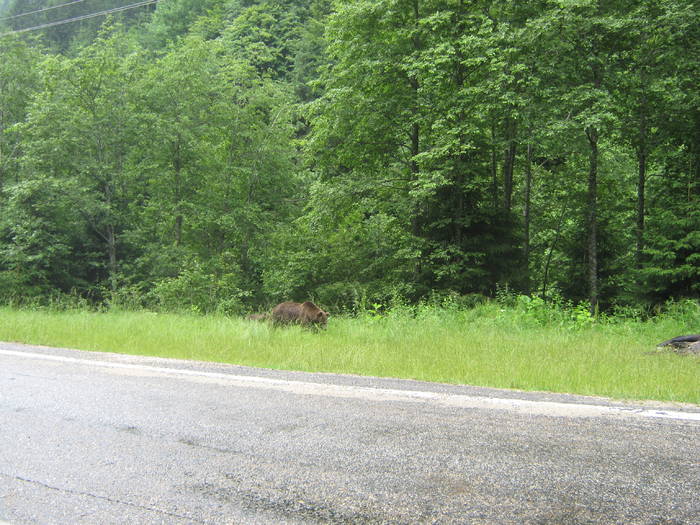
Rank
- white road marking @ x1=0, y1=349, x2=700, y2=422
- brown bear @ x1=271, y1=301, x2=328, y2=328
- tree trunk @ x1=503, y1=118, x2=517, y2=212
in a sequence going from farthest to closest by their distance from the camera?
1. tree trunk @ x1=503, y1=118, x2=517, y2=212
2. brown bear @ x1=271, y1=301, x2=328, y2=328
3. white road marking @ x1=0, y1=349, x2=700, y2=422

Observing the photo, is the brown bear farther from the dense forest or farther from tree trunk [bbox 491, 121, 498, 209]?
tree trunk [bbox 491, 121, 498, 209]

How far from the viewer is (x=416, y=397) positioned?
4863 millimetres

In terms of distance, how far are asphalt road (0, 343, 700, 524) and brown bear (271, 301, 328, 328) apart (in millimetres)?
4495

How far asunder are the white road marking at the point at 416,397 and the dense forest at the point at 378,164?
24.4ft

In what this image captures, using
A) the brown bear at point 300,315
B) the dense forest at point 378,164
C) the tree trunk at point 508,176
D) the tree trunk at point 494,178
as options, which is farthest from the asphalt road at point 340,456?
the tree trunk at point 508,176

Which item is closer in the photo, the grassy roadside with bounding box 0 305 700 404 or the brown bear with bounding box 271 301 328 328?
the grassy roadside with bounding box 0 305 700 404

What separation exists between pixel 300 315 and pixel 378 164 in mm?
10346

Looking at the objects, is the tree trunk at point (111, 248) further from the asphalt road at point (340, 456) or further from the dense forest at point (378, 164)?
the asphalt road at point (340, 456)

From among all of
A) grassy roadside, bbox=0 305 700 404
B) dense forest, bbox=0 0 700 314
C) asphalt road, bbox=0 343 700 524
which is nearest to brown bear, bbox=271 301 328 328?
grassy roadside, bbox=0 305 700 404

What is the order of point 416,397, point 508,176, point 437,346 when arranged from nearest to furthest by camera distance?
1. point 416,397
2. point 437,346
3. point 508,176

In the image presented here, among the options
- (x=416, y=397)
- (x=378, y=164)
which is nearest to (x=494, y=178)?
(x=378, y=164)

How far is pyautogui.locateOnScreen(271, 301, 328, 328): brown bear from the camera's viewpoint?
9.74 metres

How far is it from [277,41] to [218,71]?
16.1 m

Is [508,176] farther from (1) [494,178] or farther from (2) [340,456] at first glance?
(2) [340,456]
